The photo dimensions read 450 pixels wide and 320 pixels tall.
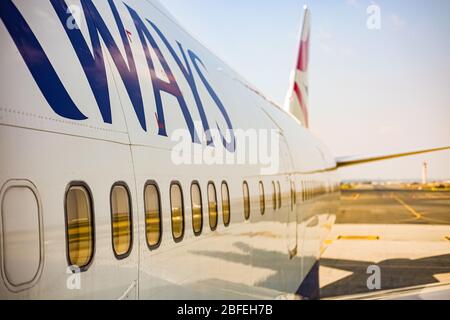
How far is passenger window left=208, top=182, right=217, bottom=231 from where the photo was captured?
5113mm

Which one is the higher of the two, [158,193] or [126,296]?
[158,193]

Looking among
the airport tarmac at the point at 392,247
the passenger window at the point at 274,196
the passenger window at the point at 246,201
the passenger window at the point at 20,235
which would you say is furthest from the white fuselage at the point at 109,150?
the airport tarmac at the point at 392,247

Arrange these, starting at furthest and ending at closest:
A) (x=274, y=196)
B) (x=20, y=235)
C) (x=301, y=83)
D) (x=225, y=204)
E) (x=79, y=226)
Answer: (x=301, y=83)
(x=274, y=196)
(x=225, y=204)
(x=79, y=226)
(x=20, y=235)

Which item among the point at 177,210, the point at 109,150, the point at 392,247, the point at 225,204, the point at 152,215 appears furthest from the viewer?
the point at 392,247

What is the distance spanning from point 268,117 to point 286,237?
1.96 meters

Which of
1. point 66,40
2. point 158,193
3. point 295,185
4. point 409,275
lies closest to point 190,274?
point 158,193

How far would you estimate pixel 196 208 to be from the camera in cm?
477

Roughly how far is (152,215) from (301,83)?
17.0 metres

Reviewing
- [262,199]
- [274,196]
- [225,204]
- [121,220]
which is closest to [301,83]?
[274,196]

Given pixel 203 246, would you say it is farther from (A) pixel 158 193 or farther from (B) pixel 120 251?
(B) pixel 120 251

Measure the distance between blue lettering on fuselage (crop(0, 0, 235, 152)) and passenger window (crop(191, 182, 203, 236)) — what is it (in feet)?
1.38

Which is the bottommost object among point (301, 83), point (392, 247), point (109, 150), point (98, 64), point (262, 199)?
point (392, 247)

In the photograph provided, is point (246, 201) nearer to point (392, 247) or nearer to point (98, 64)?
point (98, 64)
